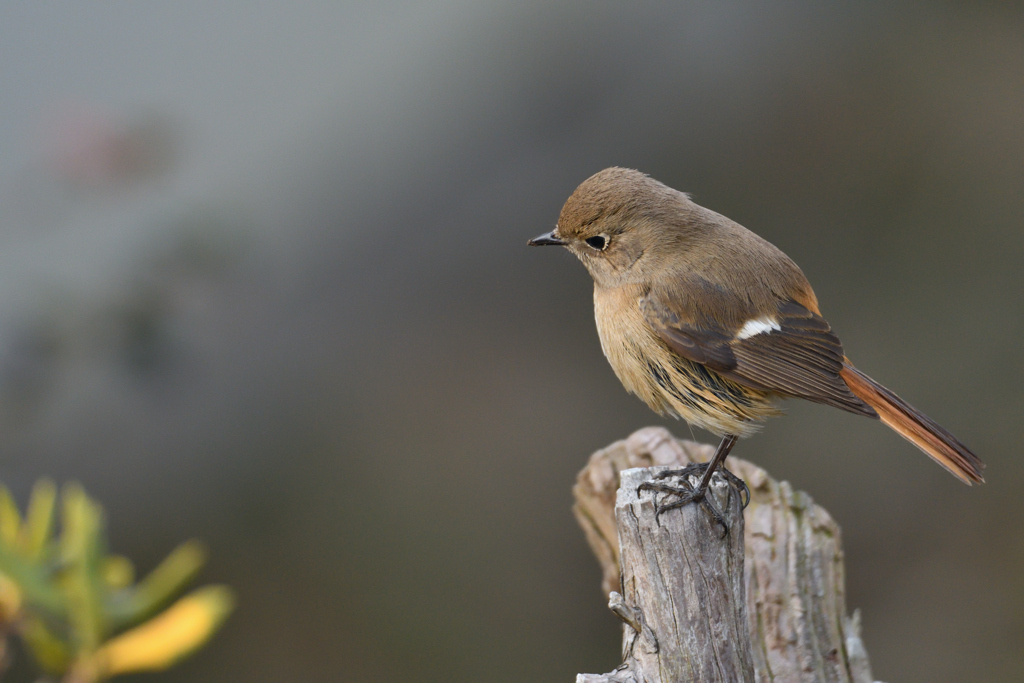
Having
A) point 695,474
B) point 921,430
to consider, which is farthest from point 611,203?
point 921,430

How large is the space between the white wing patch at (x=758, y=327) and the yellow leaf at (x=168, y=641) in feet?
6.30

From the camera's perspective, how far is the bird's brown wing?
2625 millimetres

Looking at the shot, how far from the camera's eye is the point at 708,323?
2.70 metres

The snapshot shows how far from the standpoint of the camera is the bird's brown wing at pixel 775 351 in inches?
103

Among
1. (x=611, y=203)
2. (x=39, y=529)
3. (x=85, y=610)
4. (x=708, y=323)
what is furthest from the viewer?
(x=611, y=203)

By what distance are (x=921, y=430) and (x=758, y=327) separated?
1.87 feet

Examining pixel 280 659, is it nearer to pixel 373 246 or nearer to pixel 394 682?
pixel 394 682

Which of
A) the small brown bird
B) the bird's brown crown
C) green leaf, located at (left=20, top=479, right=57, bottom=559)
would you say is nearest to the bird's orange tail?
the small brown bird

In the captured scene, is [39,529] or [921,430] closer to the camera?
[39,529]

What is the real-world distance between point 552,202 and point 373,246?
134 centimetres

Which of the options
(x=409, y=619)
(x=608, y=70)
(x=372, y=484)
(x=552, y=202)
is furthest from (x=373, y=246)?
(x=409, y=619)

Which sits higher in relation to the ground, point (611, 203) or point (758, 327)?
point (611, 203)

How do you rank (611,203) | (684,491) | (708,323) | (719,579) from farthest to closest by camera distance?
(611,203) < (708,323) < (684,491) < (719,579)

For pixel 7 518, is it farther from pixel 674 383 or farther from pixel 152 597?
pixel 674 383
